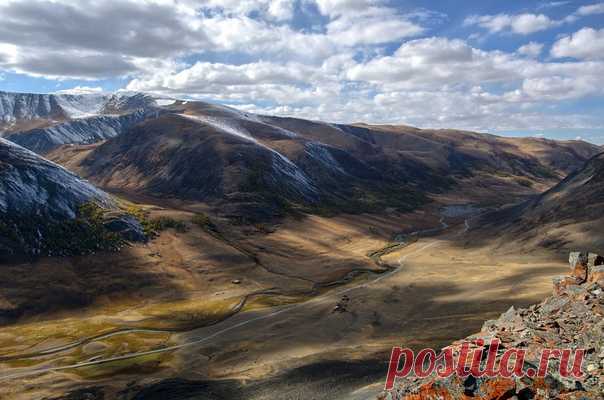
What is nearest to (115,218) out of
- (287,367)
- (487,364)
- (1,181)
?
(1,181)

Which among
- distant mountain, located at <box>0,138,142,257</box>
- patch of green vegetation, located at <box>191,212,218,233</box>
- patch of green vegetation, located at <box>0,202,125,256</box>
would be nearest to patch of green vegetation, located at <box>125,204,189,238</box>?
distant mountain, located at <box>0,138,142,257</box>

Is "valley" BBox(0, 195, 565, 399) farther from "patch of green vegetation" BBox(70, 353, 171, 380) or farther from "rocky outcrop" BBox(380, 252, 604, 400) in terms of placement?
"rocky outcrop" BBox(380, 252, 604, 400)

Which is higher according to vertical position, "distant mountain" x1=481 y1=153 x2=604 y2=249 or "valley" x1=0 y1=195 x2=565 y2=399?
"distant mountain" x1=481 y1=153 x2=604 y2=249

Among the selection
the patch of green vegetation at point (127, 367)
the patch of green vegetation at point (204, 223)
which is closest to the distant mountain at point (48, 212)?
the patch of green vegetation at point (204, 223)

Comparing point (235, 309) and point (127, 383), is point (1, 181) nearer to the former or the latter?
point (235, 309)

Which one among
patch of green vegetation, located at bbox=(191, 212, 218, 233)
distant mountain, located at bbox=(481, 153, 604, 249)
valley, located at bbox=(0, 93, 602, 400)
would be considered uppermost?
distant mountain, located at bbox=(481, 153, 604, 249)

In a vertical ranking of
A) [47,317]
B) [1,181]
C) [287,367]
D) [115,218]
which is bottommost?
[47,317]
